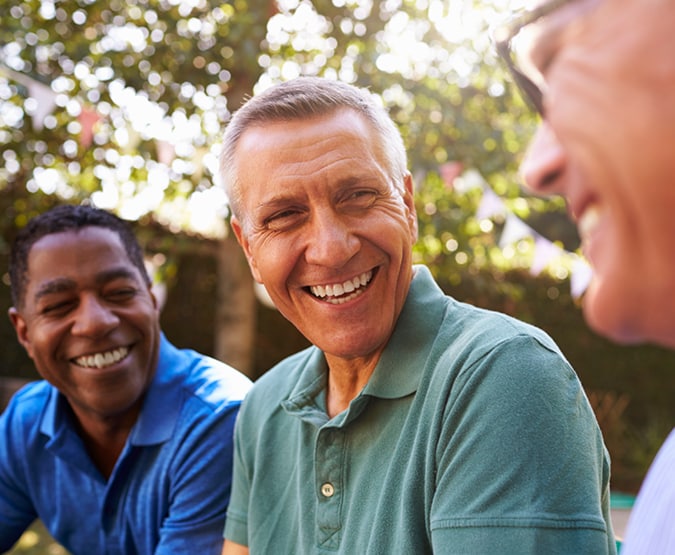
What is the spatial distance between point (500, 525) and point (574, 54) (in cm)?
84

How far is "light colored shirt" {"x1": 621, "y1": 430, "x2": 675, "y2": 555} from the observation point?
76cm

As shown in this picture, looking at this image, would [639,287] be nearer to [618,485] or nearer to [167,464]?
[167,464]

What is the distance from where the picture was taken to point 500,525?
1277 millimetres

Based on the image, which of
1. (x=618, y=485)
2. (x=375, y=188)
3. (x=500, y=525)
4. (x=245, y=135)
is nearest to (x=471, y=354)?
(x=500, y=525)

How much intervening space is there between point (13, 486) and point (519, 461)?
2.04 meters

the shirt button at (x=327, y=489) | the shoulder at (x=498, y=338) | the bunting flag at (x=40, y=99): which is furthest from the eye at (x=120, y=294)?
the bunting flag at (x=40, y=99)

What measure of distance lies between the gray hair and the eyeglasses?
930 mm

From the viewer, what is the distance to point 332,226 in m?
1.70

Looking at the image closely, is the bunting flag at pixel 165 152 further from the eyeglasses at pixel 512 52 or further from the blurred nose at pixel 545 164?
the blurred nose at pixel 545 164

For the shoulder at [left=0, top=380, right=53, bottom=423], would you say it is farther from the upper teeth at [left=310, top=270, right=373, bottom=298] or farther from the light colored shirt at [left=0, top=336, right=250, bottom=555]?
the upper teeth at [left=310, top=270, right=373, bottom=298]

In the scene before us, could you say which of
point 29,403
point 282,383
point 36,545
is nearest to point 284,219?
point 282,383

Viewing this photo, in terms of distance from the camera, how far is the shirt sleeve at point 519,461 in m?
1.27

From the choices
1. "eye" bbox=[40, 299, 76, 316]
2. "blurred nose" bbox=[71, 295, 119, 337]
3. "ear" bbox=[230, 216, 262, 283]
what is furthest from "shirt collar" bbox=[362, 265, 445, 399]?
Answer: "eye" bbox=[40, 299, 76, 316]

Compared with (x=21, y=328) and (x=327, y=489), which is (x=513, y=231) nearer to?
(x=21, y=328)
